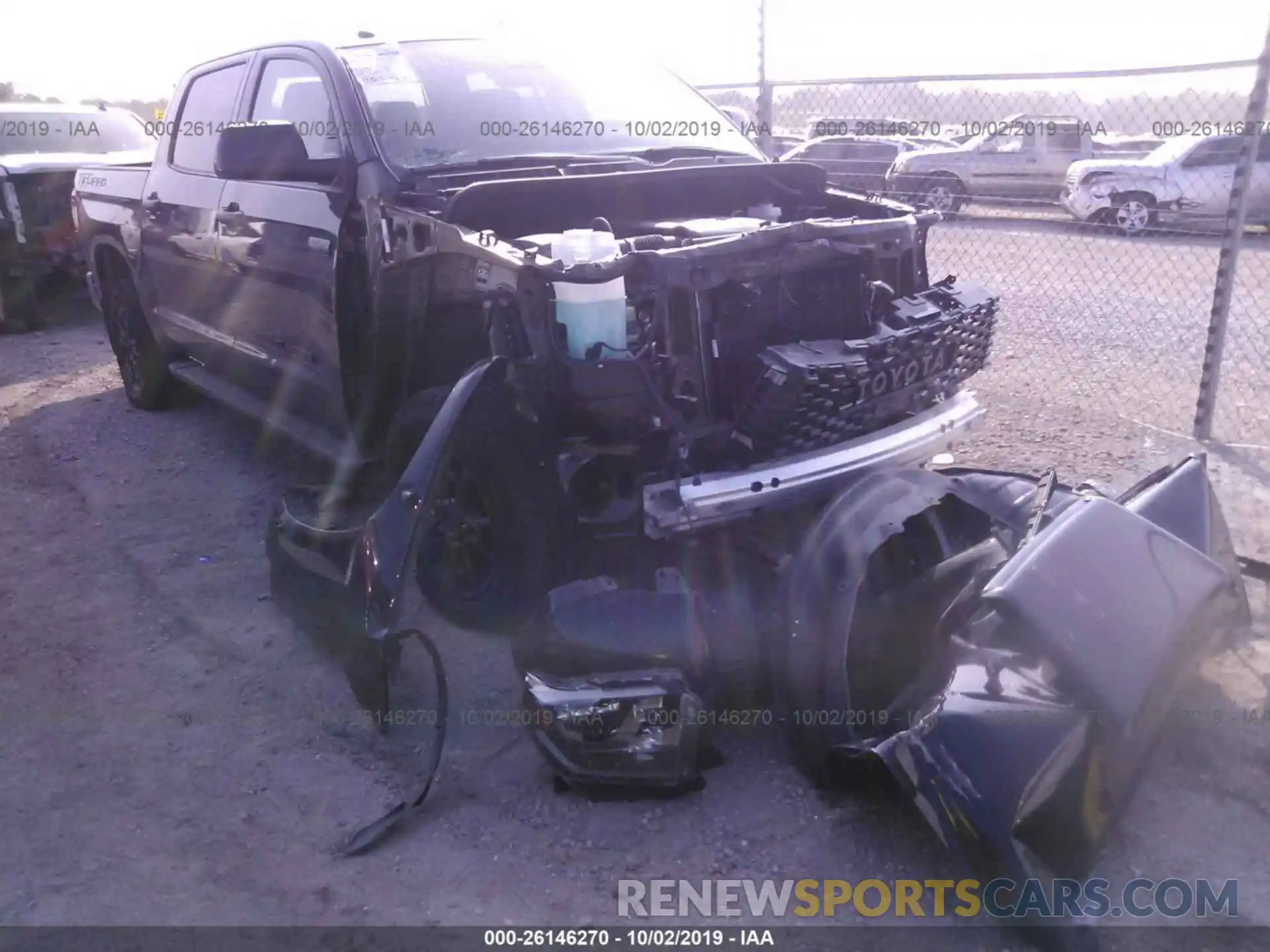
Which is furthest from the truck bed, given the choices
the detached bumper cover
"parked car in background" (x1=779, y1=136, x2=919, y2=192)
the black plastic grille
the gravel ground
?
"parked car in background" (x1=779, y1=136, x2=919, y2=192)

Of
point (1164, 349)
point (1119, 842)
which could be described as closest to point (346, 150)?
point (1119, 842)

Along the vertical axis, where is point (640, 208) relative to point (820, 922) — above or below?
above

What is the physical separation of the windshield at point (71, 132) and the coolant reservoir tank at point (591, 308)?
28.7ft

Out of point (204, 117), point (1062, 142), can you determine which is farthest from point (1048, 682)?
point (1062, 142)

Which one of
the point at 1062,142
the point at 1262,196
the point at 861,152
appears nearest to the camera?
the point at 1262,196

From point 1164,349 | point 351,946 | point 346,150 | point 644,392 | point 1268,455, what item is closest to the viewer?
point 351,946

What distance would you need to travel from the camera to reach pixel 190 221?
205 inches

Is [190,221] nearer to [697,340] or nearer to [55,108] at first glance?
[697,340]

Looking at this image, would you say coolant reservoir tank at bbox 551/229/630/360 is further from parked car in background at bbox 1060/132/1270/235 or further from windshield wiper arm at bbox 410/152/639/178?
parked car in background at bbox 1060/132/1270/235

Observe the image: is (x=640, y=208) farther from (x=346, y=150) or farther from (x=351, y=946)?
(x=351, y=946)

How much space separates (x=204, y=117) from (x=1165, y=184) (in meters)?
11.3

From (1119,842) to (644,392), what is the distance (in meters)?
1.75

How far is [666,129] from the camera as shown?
462 cm

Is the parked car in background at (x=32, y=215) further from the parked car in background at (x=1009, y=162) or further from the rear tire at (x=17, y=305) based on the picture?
the parked car in background at (x=1009, y=162)
